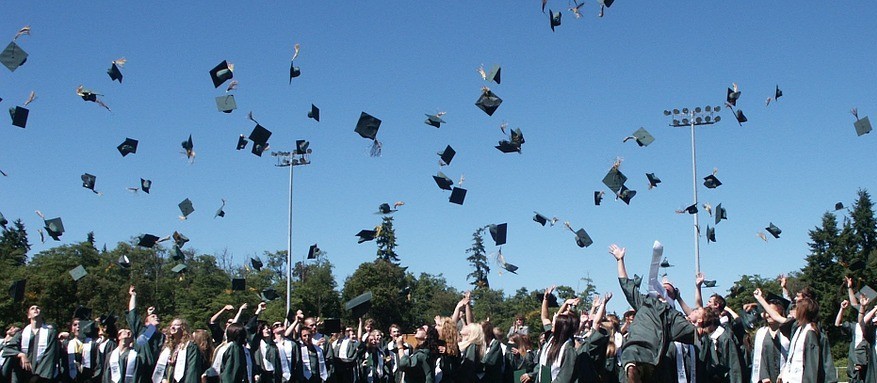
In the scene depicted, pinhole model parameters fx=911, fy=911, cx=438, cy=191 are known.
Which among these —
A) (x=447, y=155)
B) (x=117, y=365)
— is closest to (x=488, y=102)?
(x=447, y=155)

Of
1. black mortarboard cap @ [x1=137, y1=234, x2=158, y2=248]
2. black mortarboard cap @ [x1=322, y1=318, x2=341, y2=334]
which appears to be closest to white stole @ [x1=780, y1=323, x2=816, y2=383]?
black mortarboard cap @ [x1=322, y1=318, x2=341, y2=334]

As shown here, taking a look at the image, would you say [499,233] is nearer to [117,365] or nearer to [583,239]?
[583,239]

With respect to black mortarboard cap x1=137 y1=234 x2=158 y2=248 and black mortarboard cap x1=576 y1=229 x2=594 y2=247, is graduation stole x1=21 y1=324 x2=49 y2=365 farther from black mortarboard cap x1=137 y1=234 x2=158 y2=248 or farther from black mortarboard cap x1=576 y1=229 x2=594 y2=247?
black mortarboard cap x1=576 y1=229 x2=594 y2=247

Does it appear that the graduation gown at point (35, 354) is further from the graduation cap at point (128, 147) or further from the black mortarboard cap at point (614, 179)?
the black mortarboard cap at point (614, 179)

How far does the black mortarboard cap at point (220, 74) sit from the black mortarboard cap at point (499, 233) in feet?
15.6

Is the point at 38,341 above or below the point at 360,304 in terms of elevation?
below

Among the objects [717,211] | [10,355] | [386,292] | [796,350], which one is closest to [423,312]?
[386,292]

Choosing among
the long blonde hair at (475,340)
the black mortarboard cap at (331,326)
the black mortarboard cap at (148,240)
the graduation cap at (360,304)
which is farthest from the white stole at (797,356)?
the black mortarboard cap at (148,240)

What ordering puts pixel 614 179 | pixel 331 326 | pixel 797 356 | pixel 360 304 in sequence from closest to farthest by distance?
pixel 797 356 → pixel 360 304 → pixel 331 326 → pixel 614 179

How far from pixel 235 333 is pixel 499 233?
5106 millimetres

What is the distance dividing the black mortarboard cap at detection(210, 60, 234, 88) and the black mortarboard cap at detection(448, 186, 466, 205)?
13.4 feet

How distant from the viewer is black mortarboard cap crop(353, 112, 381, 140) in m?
14.2

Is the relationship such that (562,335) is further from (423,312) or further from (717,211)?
(423,312)

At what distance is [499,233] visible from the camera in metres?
14.7
